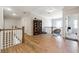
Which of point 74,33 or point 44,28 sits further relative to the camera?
point 44,28

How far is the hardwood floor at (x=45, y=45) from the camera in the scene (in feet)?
8.28

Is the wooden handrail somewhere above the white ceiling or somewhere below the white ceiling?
below

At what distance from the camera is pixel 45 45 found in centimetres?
259

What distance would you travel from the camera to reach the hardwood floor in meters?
2.52

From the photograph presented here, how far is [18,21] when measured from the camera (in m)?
2.55

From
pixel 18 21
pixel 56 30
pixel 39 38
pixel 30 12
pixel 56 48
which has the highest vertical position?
pixel 30 12

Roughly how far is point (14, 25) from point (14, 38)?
382 mm

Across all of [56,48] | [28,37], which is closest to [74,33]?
[56,48]

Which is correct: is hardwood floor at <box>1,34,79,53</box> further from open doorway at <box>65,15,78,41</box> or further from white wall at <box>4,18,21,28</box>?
white wall at <box>4,18,21,28</box>

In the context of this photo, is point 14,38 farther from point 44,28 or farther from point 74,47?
point 74,47

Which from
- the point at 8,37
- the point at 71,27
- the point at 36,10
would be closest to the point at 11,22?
the point at 8,37

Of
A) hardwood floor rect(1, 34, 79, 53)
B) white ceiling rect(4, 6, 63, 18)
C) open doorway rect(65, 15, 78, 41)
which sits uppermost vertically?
white ceiling rect(4, 6, 63, 18)

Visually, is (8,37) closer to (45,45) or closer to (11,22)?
(11,22)

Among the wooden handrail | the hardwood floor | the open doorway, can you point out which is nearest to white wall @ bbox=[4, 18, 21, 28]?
the wooden handrail
